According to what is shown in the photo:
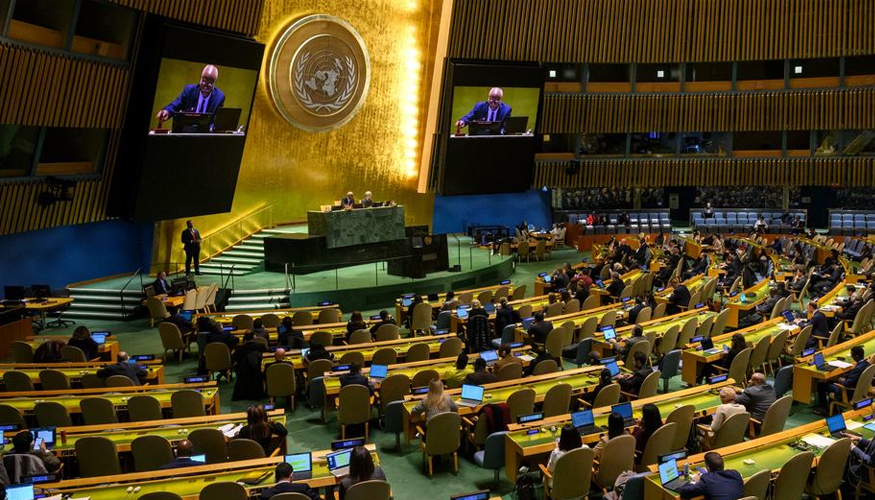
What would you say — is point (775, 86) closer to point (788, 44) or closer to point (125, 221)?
point (788, 44)

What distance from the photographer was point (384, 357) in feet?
38.1

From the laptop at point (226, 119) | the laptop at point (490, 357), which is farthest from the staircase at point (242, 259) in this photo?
the laptop at point (490, 357)

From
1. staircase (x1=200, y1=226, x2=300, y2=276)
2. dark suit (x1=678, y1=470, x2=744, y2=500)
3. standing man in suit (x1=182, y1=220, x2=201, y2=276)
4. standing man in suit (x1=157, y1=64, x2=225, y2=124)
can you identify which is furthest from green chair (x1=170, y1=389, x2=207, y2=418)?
staircase (x1=200, y1=226, x2=300, y2=276)

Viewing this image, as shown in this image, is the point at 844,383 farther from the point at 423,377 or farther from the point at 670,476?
the point at 423,377

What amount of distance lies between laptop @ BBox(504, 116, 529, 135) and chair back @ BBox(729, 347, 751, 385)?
16668 mm

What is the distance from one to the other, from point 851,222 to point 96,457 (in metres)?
28.7

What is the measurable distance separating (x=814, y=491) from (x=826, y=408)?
3827mm

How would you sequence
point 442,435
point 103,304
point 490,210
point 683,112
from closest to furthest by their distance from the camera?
1. point 442,435
2. point 103,304
3. point 683,112
4. point 490,210

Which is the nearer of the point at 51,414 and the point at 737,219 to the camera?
the point at 51,414

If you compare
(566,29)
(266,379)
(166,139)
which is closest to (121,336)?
(166,139)

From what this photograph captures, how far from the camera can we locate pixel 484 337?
13711 millimetres

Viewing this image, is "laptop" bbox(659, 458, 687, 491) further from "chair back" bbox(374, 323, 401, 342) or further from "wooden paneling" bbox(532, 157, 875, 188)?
"wooden paneling" bbox(532, 157, 875, 188)

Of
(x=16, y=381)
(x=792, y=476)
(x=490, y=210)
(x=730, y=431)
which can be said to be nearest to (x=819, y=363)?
(x=730, y=431)

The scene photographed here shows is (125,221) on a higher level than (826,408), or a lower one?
higher
